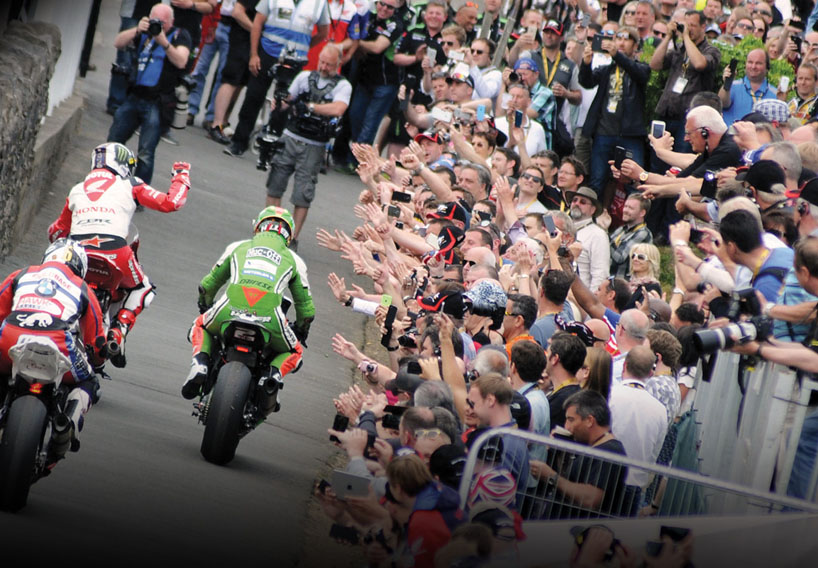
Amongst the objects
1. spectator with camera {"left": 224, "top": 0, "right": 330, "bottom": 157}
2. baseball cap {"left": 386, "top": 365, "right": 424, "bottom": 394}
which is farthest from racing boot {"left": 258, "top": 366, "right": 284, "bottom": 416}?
spectator with camera {"left": 224, "top": 0, "right": 330, "bottom": 157}

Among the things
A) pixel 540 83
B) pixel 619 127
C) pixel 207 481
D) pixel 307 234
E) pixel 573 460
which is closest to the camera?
pixel 573 460

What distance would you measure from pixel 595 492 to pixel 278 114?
1154 cm

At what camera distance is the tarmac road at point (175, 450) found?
296 inches

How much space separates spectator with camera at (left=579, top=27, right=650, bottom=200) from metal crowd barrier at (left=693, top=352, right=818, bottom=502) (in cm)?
734

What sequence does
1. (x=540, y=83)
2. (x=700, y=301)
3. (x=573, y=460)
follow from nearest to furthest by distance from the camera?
(x=573, y=460), (x=700, y=301), (x=540, y=83)

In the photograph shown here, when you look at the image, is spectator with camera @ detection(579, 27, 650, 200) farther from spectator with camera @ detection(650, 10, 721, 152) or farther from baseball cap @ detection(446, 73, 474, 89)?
baseball cap @ detection(446, 73, 474, 89)

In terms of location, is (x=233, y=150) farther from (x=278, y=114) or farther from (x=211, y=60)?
(x=278, y=114)

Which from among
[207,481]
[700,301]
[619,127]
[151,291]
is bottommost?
[207,481]

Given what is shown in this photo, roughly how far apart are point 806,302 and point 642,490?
1.35 metres

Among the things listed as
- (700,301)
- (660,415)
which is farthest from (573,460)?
(700,301)

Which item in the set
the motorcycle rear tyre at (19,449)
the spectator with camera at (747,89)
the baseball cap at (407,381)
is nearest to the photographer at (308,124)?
the spectator with camera at (747,89)

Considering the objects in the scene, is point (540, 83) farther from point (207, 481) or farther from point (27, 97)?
point (207, 481)

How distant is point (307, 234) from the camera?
1952cm

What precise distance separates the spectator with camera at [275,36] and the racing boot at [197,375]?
418 inches
